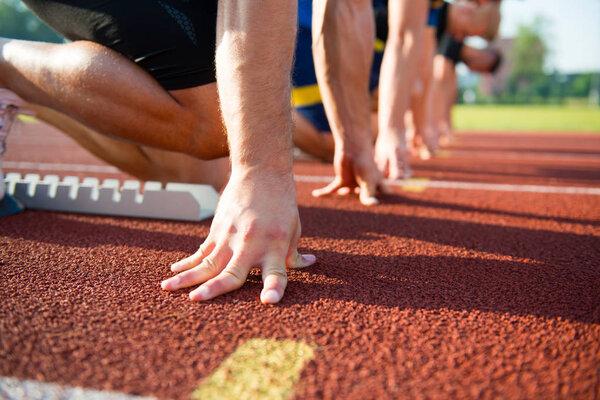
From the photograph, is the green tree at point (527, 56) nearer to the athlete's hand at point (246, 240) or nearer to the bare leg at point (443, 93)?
the bare leg at point (443, 93)

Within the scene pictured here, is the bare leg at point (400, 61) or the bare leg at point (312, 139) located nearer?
the bare leg at point (400, 61)

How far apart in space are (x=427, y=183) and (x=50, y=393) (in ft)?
10.1

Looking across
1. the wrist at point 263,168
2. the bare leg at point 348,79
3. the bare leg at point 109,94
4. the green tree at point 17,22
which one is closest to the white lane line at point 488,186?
the bare leg at point 348,79

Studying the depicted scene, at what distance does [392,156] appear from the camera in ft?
9.32

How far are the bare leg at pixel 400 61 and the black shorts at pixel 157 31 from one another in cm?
144

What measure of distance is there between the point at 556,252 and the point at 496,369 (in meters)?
0.97

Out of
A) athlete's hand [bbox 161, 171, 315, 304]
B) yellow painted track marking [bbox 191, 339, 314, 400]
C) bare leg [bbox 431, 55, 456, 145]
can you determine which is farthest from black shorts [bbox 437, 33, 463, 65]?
yellow painted track marking [bbox 191, 339, 314, 400]

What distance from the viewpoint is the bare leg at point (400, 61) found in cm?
304

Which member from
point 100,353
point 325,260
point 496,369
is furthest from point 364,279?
point 100,353

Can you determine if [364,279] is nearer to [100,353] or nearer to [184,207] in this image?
[100,353]

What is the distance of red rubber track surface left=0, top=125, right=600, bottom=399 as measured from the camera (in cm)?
81

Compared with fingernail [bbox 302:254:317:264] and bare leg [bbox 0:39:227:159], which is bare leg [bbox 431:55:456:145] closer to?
bare leg [bbox 0:39:227:159]

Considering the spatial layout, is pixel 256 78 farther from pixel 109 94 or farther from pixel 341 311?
pixel 109 94

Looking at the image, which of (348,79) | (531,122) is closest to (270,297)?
(348,79)
